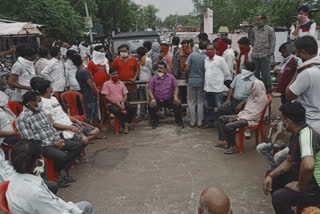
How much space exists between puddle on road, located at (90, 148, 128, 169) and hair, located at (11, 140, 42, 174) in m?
2.60

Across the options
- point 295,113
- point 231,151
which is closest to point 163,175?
point 231,151

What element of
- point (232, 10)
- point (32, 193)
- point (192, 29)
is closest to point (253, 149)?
point (32, 193)

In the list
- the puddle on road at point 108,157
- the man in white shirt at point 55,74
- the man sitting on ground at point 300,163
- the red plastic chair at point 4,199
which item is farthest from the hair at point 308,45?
the man in white shirt at point 55,74

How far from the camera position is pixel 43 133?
4.30 metres

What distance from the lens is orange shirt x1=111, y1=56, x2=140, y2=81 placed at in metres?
7.41

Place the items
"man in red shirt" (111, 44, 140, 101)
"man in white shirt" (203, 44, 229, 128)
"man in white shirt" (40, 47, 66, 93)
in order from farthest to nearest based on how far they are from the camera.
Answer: "man in red shirt" (111, 44, 140, 101) → "man in white shirt" (203, 44, 229, 128) → "man in white shirt" (40, 47, 66, 93)

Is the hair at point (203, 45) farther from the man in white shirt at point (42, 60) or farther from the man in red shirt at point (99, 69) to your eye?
the man in white shirt at point (42, 60)

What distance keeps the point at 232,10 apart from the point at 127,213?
3015 cm

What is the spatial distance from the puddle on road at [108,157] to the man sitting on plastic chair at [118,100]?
102 cm

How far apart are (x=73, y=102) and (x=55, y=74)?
0.84 metres

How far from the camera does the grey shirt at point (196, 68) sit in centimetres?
676

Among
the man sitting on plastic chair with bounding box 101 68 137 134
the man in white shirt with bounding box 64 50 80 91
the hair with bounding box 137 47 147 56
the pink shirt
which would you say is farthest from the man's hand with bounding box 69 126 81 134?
the hair with bounding box 137 47 147 56

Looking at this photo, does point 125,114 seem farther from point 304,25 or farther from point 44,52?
point 304,25

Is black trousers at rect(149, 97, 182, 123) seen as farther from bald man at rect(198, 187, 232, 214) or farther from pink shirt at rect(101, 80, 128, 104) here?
bald man at rect(198, 187, 232, 214)
